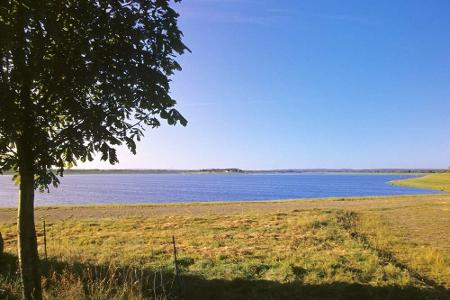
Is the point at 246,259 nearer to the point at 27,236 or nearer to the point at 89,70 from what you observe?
the point at 27,236

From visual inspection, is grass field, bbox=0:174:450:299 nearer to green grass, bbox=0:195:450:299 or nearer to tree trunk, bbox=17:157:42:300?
green grass, bbox=0:195:450:299

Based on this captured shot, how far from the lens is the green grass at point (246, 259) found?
11469mm

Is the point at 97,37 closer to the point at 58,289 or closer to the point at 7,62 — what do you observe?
the point at 7,62

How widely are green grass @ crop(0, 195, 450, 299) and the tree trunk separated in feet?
3.36

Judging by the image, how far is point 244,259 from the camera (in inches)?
615

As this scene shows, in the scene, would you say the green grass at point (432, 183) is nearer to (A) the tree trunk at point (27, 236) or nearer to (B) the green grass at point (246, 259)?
(B) the green grass at point (246, 259)

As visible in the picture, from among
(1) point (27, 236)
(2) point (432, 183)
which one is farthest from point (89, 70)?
(2) point (432, 183)

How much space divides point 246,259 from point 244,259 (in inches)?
2.7

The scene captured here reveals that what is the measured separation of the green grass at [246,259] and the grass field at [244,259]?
4cm

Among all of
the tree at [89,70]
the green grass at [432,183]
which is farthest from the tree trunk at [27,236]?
the green grass at [432,183]

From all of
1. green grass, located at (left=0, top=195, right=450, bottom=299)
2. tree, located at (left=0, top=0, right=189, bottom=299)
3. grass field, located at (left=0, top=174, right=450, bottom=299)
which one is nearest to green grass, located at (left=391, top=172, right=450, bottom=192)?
grass field, located at (left=0, top=174, right=450, bottom=299)

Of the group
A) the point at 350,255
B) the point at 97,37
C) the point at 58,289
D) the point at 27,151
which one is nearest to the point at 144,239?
the point at 350,255

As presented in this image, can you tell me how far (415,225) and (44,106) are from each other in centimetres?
2539

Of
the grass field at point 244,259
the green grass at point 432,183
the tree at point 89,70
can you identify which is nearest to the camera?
the tree at point 89,70
